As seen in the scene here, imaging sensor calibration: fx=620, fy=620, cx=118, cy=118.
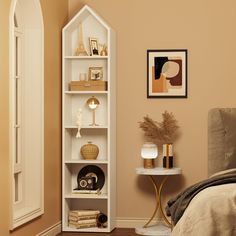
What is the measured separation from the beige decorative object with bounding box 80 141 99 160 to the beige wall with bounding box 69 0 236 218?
326mm

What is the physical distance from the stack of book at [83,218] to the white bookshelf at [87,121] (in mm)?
56

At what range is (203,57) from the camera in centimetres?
648

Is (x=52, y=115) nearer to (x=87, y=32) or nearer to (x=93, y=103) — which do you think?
(x=93, y=103)

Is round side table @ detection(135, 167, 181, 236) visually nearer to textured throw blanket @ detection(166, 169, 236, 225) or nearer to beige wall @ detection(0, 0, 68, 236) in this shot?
beige wall @ detection(0, 0, 68, 236)

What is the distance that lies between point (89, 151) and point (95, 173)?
0.32 metres

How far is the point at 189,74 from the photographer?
6.49 m

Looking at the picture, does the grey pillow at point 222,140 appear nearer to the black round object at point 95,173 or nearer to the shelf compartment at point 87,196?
the shelf compartment at point 87,196

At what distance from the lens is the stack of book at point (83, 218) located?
629cm

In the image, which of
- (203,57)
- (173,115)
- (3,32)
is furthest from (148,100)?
(3,32)

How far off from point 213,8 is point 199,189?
3.04 metres

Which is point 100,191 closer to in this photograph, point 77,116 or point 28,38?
point 77,116

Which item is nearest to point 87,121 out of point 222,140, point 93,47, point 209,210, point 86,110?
point 86,110

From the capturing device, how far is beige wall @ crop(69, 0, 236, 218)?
646 cm

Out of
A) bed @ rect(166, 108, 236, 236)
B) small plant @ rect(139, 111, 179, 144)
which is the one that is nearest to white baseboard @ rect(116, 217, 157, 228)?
small plant @ rect(139, 111, 179, 144)
